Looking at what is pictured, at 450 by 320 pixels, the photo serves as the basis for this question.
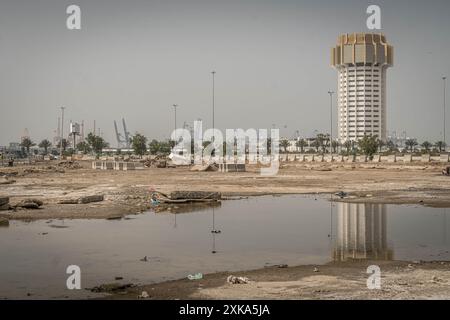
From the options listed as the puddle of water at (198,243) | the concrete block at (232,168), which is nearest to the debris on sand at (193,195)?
the puddle of water at (198,243)

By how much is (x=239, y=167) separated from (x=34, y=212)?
3764 centimetres

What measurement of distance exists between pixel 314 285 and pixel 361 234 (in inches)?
273

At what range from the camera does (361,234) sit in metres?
16.1

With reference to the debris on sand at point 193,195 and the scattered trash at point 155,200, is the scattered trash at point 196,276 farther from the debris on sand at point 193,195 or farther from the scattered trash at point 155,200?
the debris on sand at point 193,195

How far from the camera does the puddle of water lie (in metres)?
11.1

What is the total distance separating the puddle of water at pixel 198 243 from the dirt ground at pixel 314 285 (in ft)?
2.96

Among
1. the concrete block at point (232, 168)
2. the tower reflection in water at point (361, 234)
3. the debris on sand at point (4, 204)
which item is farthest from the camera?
the concrete block at point (232, 168)

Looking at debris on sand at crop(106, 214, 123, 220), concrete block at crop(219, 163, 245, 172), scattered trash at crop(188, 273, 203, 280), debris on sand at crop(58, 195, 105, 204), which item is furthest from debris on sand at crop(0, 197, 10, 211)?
concrete block at crop(219, 163, 245, 172)

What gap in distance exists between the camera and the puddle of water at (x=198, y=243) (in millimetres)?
11125

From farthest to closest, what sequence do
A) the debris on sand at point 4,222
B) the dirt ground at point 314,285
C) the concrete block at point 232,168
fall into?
the concrete block at point 232,168, the debris on sand at point 4,222, the dirt ground at point 314,285

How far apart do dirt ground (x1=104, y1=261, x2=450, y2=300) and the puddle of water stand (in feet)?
2.96

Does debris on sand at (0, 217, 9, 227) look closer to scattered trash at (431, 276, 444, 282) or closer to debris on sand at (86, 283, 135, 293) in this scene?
debris on sand at (86, 283, 135, 293)

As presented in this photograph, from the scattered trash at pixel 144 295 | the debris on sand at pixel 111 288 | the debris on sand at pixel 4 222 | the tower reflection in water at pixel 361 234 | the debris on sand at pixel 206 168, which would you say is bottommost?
the tower reflection in water at pixel 361 234
